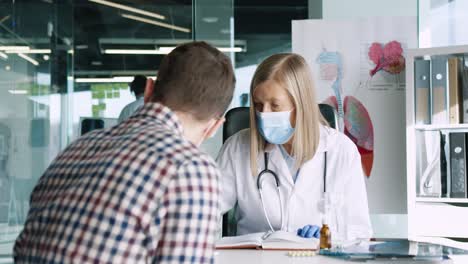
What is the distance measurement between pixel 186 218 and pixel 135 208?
79 mm

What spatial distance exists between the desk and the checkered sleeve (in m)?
0.78

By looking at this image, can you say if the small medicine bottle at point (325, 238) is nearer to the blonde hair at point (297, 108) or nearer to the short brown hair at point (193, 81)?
the blonde hair at point (297, 108)

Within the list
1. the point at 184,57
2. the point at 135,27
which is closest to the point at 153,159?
the point at 184,57

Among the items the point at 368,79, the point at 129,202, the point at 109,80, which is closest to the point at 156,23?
the point at 109,80

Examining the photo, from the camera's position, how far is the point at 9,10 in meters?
5.03

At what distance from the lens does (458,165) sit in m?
3.99

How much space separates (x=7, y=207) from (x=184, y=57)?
154 inches

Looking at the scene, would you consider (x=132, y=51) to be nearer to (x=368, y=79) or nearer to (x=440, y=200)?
(x=368, y=79)

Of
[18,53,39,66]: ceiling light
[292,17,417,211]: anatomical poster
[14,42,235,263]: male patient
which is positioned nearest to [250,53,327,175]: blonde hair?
[14,42,235,263]: male patient

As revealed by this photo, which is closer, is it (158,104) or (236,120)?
(158,104)

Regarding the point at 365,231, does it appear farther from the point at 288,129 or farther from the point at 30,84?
the point at 30,84

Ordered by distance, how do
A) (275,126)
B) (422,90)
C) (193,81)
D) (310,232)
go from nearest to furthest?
(193,81) < (310,232) < (275,126) < (422,90)

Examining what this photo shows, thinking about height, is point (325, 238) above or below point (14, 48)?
below

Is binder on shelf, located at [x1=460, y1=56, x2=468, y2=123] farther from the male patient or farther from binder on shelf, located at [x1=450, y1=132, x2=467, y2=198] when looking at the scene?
the male patient
